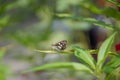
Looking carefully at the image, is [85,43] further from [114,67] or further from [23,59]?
[114,67]

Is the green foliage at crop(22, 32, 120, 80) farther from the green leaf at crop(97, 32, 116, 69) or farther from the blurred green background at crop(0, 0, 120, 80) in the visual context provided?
the blurred green background at crop(0, 0, 120, 80)

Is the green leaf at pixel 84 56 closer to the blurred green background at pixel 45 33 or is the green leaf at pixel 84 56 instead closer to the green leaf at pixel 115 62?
the green leaf at pixel 115 62

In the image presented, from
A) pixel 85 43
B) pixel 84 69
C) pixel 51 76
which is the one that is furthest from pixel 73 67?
pixel 85 43

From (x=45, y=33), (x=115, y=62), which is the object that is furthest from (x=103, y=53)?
(x=45, y=33)

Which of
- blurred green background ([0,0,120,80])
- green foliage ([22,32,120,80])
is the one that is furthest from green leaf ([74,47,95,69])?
blurred green background ([0,0,120,80])

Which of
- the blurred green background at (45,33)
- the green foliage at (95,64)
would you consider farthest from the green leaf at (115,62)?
the blurred green background at (45,33)

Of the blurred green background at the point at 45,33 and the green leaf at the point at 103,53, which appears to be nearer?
the green leaf at the point at 103,53

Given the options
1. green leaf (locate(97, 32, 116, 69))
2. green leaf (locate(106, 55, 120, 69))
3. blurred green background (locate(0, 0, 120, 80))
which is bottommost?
blurred green background (locate(0, 0, 120, 80))

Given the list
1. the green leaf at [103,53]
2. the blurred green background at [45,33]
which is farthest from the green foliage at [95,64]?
the blurred green background at [45,33]

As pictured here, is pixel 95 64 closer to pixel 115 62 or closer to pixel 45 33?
pixel 115 62

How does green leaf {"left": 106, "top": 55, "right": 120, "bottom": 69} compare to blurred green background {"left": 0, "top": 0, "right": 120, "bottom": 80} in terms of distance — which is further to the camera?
blurred green background {"left": 0, "top": 0, "right": 120, "bottom": 80}

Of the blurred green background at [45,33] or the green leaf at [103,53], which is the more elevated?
the green leaf at [103,53]

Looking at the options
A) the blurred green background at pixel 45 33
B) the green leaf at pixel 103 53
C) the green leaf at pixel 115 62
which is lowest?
the blurred green background at pixel 45 33
